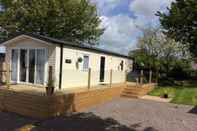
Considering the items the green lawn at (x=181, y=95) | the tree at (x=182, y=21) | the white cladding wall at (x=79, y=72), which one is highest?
the tree at (x=182, y=21)

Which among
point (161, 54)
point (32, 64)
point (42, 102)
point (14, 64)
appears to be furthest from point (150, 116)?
point (161, 54)

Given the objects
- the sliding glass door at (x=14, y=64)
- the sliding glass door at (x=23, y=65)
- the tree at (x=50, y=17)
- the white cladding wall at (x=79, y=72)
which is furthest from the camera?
the tree at (x=50, y=17)

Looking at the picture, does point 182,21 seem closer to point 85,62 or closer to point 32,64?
point 85,62

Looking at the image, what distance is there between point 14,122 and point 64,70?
17.7ft

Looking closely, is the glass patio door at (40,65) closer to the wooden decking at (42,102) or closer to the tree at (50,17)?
the wooden decking at (42,102)

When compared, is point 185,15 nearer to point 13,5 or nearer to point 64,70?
point 64,70

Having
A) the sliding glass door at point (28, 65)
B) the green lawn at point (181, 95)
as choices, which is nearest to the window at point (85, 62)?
the sliding glass door at point (28, 65)

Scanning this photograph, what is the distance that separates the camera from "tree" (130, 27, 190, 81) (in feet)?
73.9

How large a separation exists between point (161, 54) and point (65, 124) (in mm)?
17146

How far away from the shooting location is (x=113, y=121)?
830 cm

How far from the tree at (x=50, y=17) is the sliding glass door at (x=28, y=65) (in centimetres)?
1343

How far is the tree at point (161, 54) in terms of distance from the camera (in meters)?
22.5

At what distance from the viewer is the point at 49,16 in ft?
92.5

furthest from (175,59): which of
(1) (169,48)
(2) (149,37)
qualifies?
(2) (149,37)
